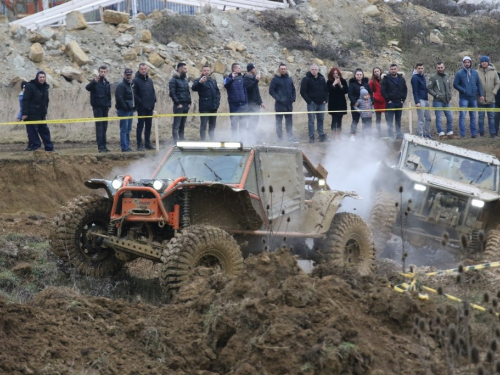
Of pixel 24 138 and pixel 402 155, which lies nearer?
pixel 402 155

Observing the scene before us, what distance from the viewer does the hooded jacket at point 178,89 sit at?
18750 millimetres

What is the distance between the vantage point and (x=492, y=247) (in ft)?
43.5

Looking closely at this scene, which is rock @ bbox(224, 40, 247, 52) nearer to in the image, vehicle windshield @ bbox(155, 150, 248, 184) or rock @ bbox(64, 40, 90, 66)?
rock @ bbox(64, 40, 90, 66)

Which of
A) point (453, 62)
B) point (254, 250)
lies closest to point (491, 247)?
point (254, 250)

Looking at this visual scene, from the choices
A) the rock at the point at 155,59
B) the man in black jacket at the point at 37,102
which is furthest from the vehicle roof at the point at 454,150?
the rock at the point at 155,59

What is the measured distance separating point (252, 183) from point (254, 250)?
870 mm

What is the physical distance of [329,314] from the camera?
751 centimetres

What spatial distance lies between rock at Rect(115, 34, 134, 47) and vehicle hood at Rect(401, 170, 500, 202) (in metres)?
17.2

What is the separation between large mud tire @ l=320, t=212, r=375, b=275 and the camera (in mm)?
11899

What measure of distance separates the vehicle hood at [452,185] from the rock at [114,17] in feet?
60.4

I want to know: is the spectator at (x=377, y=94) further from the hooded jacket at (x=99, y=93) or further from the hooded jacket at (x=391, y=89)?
the hooded jacket at (x=99, y=93)

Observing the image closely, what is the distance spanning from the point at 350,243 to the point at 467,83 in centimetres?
1046

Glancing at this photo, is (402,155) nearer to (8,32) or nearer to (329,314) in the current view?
(329,314)

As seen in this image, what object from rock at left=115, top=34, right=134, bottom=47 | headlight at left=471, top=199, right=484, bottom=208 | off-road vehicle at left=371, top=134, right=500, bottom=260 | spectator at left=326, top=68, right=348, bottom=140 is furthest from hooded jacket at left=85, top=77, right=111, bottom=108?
rock at left=115, top=34, right=134, bottom=47
